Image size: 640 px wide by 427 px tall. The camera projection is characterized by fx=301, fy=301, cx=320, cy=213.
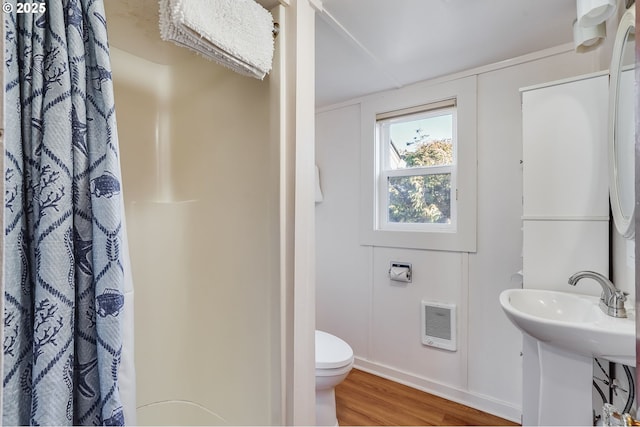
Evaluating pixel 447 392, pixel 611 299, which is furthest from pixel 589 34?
pixel 447 392

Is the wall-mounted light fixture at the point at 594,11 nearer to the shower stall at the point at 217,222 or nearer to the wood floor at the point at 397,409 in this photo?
the shower stall at the point at 217,222

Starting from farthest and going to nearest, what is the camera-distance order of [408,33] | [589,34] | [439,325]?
[439,325] < [408,33] < [589,34]

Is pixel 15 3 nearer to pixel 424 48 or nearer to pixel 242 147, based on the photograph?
pixel 242 147

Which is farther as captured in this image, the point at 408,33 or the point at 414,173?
the point at 414,173

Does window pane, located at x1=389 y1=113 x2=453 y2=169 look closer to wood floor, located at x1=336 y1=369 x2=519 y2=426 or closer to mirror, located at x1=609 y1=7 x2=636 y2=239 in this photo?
mirror, located at x1=609 y1=7 x2=636 y2=239

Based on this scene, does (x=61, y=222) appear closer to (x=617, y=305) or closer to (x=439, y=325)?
(x=617, y=305)

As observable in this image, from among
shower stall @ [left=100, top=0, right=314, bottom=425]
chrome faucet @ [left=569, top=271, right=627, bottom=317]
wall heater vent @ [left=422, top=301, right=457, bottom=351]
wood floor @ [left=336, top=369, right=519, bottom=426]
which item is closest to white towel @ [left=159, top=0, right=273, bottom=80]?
shower stall @ [left=100, top=0, right=314, bottom=425]

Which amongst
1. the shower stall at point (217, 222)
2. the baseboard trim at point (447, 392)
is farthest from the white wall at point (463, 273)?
the shower stall at point (217, 222)

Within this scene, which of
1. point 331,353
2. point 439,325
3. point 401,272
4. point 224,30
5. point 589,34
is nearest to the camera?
point 224,30

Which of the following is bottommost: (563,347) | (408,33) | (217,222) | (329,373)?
(329,373)

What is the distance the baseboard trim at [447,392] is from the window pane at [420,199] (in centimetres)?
104

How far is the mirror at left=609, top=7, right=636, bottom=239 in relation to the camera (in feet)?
3.07

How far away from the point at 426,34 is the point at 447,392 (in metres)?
2.04

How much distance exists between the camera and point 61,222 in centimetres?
60
